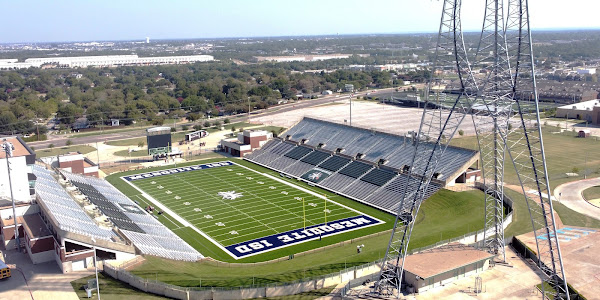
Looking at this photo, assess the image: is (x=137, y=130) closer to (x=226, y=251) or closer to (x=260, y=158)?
(x=260, y=158)

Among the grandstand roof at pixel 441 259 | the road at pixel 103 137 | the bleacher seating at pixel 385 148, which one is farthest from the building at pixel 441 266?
the road at pixel 103 137

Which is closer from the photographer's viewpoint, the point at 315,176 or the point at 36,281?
the point at 36,281

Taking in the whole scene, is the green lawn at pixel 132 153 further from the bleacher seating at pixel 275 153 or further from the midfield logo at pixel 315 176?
the midfield logo at pixel 315 176

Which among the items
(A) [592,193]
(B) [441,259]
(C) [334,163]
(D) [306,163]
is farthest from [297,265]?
(A) [592,193]

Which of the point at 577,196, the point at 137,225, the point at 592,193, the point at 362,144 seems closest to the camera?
the point at 137,225

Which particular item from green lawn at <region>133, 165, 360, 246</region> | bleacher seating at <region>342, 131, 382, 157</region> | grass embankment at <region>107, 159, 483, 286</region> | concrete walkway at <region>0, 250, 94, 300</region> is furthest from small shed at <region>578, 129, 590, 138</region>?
concrete walkway at <region>0, 250, 94, 300</region>

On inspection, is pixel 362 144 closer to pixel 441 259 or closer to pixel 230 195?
pixel 230 195

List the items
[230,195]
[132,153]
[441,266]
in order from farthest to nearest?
[132,153], [230,195], [441,266]

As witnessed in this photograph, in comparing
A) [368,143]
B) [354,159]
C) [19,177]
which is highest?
[19,177]
